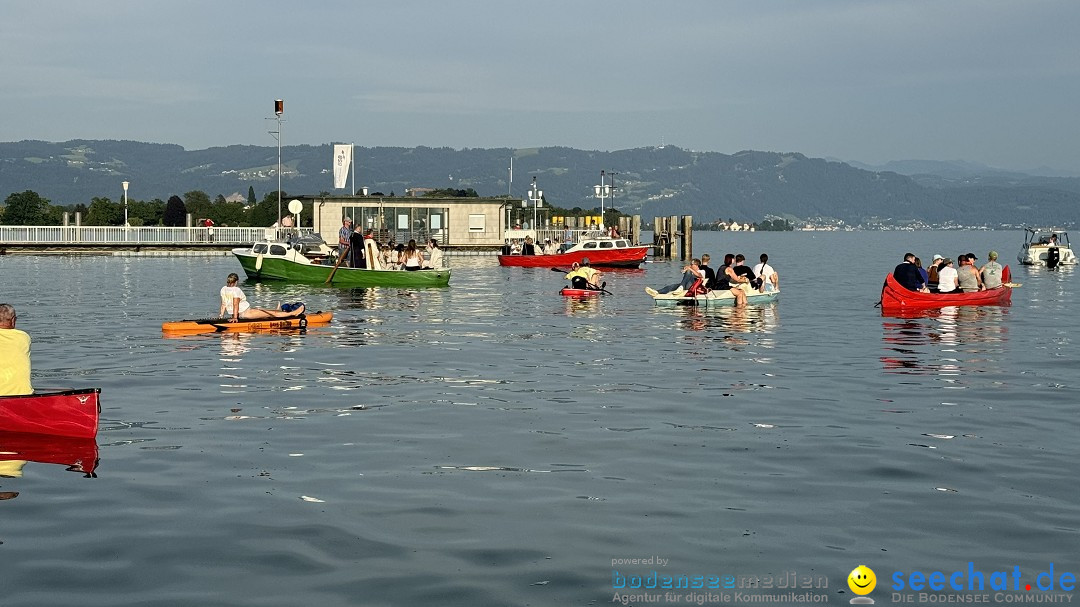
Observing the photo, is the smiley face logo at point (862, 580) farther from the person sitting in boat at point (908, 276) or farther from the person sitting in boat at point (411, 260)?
the person sitting in boat at point (411, 260)

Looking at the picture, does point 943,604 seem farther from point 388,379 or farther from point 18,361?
point 388,379

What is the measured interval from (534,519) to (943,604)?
3521 millimetres

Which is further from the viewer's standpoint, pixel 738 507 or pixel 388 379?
pixel 388 379

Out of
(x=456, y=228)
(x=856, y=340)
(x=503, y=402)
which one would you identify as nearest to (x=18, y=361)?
(x=503, y=402)

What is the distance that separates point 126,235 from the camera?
275 ft

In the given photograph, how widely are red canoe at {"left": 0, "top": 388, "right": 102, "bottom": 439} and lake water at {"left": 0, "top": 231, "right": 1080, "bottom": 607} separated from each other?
34cm

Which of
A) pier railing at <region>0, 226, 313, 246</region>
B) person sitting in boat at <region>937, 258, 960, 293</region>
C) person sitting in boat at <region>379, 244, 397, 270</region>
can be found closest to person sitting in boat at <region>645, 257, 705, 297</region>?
person sitting in boat at <region>937, 258, 960, 293</region>

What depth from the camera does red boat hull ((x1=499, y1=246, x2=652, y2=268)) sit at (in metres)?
72.1

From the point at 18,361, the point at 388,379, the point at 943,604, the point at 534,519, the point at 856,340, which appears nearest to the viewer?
the point at 943,604

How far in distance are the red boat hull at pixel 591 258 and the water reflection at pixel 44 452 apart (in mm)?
58116

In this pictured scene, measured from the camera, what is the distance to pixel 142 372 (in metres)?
21.0

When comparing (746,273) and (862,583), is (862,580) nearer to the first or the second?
(862,583)

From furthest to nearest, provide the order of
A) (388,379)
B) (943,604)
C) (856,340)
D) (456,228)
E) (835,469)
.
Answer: (456,228) → (856,340) → (388,379) → (835,469) → (943,604)

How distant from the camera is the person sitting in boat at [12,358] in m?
13.9
